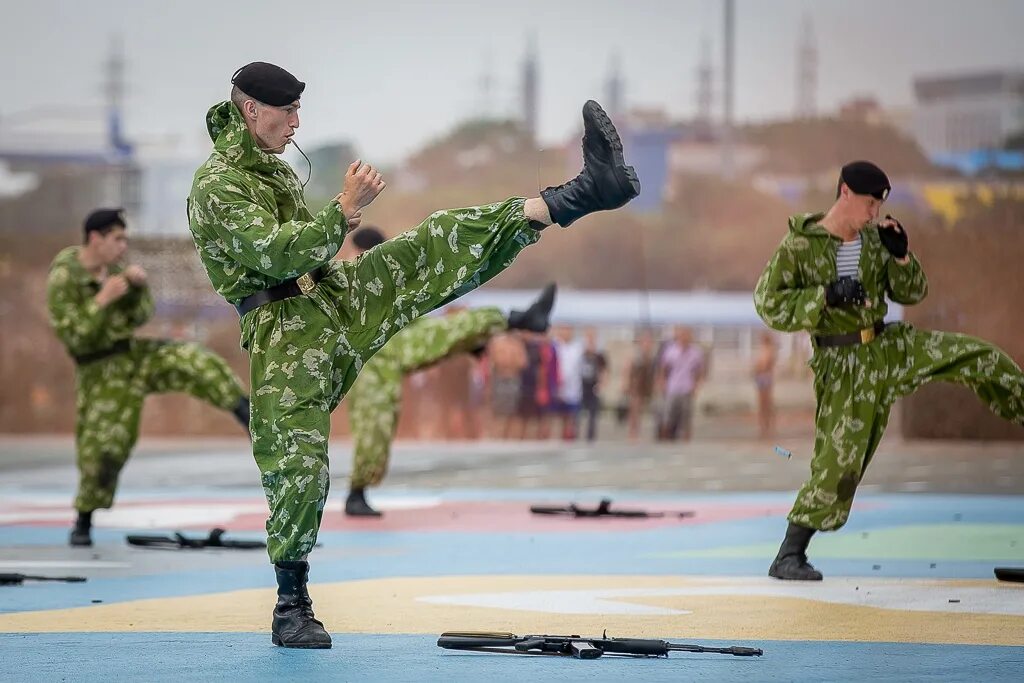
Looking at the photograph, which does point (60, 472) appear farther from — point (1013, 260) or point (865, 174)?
point (1013, 260)

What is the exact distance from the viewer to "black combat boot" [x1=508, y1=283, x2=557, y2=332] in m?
8.83

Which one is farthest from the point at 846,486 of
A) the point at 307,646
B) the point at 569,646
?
the point at 307,646

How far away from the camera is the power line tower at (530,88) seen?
67.2 ft

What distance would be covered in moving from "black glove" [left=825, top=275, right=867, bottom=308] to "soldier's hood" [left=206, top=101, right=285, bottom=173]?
2.30 metres

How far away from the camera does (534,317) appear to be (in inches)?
348

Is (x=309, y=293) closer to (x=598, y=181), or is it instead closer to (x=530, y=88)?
(x=598, y=181)

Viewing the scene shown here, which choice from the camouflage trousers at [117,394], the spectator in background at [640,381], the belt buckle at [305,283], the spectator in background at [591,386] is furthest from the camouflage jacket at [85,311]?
the spectator in background at [640,381]

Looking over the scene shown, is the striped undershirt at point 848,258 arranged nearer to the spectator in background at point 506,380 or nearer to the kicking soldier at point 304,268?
the kicking soldier at point 304,268

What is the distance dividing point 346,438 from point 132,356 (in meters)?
12.8

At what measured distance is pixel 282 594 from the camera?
476 centimetres

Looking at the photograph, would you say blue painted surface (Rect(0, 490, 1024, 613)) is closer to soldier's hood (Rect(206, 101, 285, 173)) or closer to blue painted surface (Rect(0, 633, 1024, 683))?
blue painted surface (Rect(0, 633, 1024, 683))

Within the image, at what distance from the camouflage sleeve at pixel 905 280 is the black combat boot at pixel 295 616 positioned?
2.81 metres

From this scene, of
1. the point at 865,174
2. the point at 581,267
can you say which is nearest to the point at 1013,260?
the point at 581,267

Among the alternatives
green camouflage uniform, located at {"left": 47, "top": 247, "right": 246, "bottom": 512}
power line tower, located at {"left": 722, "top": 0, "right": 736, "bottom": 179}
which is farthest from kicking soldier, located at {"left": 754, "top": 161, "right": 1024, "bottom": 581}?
power line tower, located at {"left": 722, "top": 0, "right": 736, "bottom": 179}
